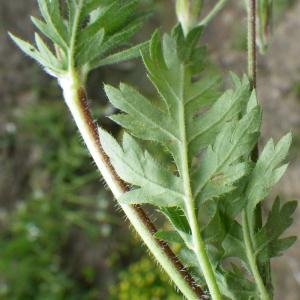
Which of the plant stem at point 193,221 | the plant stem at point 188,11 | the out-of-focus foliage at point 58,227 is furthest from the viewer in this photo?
the out-of-focus foliage at point 58,227

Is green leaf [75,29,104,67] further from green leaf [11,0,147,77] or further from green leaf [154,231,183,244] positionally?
green leaf [154,231,183,244]

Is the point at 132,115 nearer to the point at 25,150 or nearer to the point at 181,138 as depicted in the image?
the point at 181,138

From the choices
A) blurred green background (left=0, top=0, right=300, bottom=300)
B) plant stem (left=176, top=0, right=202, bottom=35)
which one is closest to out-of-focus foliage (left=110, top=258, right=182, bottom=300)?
blurred green background (left=0, top=0, right=300, bottom=300)

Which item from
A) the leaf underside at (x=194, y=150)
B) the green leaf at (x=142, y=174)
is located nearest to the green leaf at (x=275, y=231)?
the leaf underside at (x=194, y=150)

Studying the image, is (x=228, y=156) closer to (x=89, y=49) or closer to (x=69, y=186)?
(x=89, y=49)

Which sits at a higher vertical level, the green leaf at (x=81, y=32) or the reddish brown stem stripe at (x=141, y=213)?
the green leaf at (x=81, y=32)

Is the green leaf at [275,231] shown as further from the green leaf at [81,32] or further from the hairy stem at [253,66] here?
the green leaf at [81,32]

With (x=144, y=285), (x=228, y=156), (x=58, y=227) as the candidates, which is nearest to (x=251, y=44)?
(x=228, y=156)
